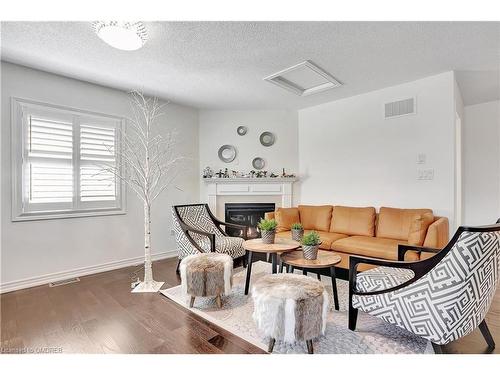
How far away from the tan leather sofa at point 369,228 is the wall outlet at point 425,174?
45 cm

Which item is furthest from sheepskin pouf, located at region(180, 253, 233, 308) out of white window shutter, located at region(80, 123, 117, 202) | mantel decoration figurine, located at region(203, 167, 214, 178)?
mantel decoration figurine, located at region(203, 167, 214, 178)

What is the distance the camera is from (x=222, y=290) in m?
2.34

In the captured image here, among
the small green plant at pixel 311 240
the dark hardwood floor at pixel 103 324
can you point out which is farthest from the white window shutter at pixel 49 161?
the small green plant at pixel 311 240

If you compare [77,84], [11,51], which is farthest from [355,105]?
Answer: [11,51]

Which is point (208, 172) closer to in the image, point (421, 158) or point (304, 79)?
point (304, 79)

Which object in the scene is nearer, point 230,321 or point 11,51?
point 230,321

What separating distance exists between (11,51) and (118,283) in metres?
2.67

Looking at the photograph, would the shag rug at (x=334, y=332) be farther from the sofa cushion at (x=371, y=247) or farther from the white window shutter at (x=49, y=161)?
the white window shutter at (x=49, y=161)

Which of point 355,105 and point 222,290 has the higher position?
point 355,105

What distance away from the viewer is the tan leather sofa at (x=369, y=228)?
8.73ft

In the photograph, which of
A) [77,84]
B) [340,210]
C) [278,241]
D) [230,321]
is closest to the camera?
[230,321]
